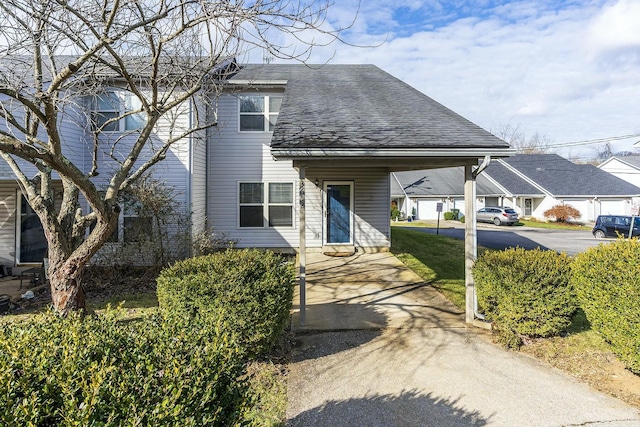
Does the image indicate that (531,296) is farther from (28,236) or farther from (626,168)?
(626,168)

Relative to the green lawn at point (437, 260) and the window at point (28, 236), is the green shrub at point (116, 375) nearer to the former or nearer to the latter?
the green lawn at point (437, 260)

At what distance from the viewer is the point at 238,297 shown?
13.1ft

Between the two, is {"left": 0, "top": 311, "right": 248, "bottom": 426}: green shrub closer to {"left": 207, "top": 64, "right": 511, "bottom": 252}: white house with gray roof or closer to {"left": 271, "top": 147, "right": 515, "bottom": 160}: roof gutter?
{"left": 271, "top": 147, "right": 515, "bottom": 160}: roof gutter

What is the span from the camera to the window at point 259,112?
37.3ft

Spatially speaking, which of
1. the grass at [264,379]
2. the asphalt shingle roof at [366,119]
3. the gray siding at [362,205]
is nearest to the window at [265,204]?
the gray siding at [362,205]

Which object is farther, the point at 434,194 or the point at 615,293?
the point at 434,194

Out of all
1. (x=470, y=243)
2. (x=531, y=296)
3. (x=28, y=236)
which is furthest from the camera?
(x=28, y=236)

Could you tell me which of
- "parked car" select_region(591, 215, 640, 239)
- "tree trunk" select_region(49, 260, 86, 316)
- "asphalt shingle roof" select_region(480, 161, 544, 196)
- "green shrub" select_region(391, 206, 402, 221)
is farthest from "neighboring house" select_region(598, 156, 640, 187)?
"tree trunk" select_region(49, 260, 86, 316)

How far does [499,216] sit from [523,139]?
27.1 meters

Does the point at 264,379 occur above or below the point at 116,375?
below

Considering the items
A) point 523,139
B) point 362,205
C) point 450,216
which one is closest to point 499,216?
point 450,216

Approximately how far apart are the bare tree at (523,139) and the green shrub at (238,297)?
46.7 metres

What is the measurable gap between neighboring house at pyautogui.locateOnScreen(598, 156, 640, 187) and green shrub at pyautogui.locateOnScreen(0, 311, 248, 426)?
4853cm

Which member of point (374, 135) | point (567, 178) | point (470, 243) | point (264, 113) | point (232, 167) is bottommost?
point (470, 243)
